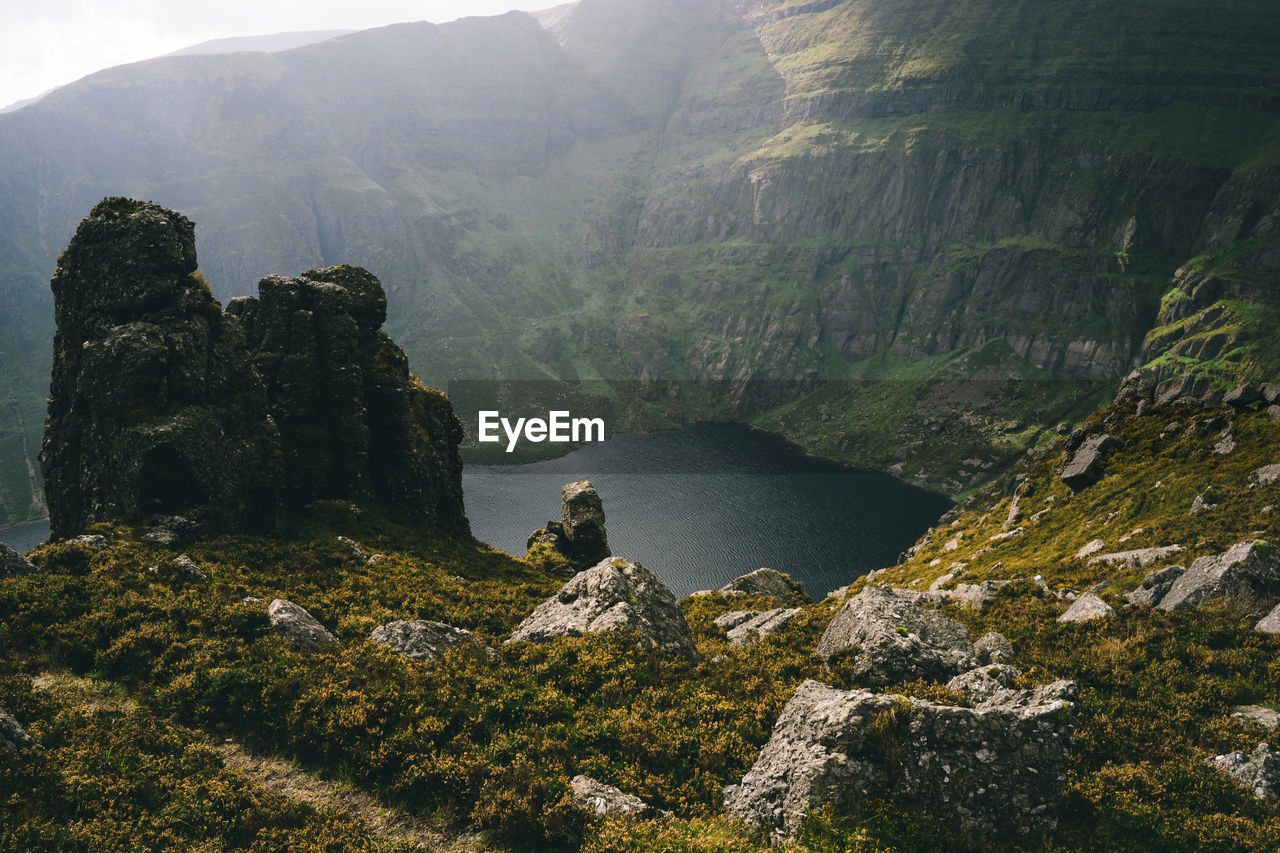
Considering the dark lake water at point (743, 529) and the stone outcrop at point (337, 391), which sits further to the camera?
the dark lake water at point (743, 529)

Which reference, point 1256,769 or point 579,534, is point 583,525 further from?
point 1256,769

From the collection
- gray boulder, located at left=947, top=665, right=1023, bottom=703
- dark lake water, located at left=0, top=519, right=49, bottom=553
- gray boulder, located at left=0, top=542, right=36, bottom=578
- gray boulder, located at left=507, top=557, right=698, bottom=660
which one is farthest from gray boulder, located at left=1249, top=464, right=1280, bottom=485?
dark lake water, located at left=0, top=519, right=49, bottom=553

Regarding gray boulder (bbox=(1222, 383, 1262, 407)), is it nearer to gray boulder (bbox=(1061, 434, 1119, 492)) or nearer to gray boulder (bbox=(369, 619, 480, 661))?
gray boulder (bbox=(1061, 434, 1119, 492))

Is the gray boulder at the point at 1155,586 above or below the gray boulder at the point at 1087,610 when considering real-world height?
above

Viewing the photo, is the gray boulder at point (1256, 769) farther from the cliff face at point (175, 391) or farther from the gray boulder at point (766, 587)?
the cliff face at point (175, 391)

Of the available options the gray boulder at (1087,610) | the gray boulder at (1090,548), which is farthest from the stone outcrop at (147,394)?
the gray boulder at (1090,548)

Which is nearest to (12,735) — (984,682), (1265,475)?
(984,682)
